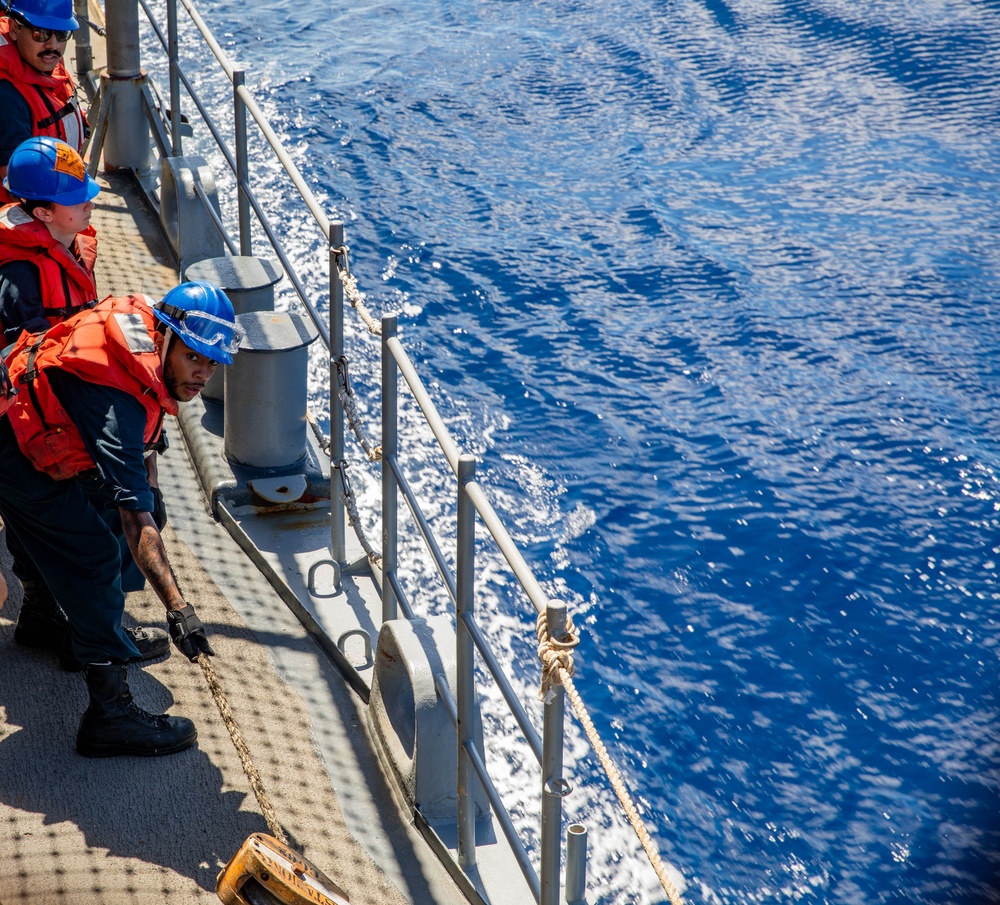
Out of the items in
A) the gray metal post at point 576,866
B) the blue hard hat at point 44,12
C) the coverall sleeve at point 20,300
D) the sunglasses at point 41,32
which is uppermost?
the blue hard hat at point 44,12

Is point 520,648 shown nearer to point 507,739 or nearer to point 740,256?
point 507,739

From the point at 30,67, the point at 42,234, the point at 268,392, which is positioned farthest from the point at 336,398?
the point at 30,67

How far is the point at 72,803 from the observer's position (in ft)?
10.3

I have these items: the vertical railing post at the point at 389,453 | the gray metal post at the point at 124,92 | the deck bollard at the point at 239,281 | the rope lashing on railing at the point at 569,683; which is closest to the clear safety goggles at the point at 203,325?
the vertical railing post at the point at 389,453

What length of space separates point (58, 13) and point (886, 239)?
29.7ft

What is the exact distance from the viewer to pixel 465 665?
2.86 metres

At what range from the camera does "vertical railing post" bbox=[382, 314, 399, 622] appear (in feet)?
10.8

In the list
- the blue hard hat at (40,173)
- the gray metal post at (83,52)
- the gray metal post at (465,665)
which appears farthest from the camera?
the gray metal post at (83,52)

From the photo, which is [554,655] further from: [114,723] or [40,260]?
[40,260]

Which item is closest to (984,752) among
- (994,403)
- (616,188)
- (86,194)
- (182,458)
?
(994,403)

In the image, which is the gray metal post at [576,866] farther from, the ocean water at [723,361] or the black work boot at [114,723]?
the ocean water at [723,361]

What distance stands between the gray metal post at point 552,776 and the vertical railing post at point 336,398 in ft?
5.91

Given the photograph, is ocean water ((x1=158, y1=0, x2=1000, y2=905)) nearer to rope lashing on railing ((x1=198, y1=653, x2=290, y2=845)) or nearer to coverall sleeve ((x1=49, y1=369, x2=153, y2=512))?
rope lashing on railing ((x1=198, y1=653, x2=290, y2=845))

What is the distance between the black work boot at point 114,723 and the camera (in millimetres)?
3227
